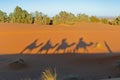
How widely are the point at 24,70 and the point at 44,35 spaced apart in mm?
13386

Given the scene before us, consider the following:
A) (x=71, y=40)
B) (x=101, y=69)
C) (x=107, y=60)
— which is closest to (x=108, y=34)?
(x=71, y=40)

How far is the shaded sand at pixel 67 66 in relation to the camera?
1891 cm

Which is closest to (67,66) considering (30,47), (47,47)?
(47,47)

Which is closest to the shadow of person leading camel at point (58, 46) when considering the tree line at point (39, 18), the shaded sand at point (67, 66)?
the shaded sand at point (67, 66)

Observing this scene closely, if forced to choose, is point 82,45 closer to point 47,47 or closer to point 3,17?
point 47,47

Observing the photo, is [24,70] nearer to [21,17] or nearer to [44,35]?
[44,35]

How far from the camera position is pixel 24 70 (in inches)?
794

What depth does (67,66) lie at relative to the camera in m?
21.1

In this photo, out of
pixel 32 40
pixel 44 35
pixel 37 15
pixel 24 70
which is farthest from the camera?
pixel 37 15

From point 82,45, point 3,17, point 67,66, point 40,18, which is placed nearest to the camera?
point 67,66

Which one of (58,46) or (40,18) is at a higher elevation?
(58,46)

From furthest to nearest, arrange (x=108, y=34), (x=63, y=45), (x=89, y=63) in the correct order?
(x=108, y=34) < (x=63, y=45) < (x=89, y=63)

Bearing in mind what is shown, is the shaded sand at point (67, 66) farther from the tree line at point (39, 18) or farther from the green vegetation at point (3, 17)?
the green vegetation at point (3, 17)

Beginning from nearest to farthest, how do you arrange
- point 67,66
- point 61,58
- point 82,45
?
point 67,66
point 61,58
point 82,45
